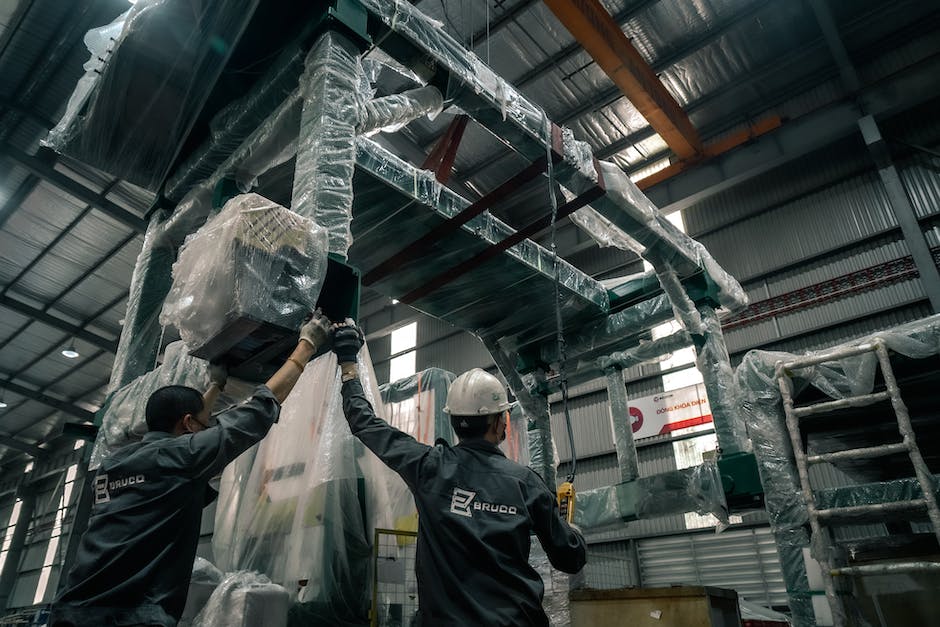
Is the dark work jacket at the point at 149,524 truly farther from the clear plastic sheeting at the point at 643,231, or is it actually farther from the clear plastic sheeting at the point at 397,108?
the clear plastic sheeting at the point at 643,231

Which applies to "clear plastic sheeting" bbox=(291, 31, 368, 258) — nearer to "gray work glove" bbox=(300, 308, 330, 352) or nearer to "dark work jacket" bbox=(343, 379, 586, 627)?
"gray work glove" bbox=(300, 308, 330, 352)

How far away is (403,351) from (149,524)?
13153mm

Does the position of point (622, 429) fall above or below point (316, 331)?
above

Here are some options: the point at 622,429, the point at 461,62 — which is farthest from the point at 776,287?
the point at 461,62

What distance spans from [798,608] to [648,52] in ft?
30.0

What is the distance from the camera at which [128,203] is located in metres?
12.6

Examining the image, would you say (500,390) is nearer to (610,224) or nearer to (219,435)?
(219,435)

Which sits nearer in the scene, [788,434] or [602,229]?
[788,434]

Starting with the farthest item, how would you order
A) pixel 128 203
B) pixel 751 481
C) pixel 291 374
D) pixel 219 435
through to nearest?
pixel 128 203, pixel 751 481, pixel 291 374, pixel 219 435

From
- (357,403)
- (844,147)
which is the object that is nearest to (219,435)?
(357,403)

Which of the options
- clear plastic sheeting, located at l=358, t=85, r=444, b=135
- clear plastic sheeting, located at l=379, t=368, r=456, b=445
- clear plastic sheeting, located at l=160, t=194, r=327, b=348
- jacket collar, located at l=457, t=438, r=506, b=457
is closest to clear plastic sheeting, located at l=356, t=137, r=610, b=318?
clear plastic sheeting, located at l=358, t=85, r=444, b=135

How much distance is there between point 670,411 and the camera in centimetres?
1087

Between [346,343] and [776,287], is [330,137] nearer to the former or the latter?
[346,343]

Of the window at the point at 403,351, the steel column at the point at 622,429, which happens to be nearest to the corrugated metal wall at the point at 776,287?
the window at the point at 403,351
